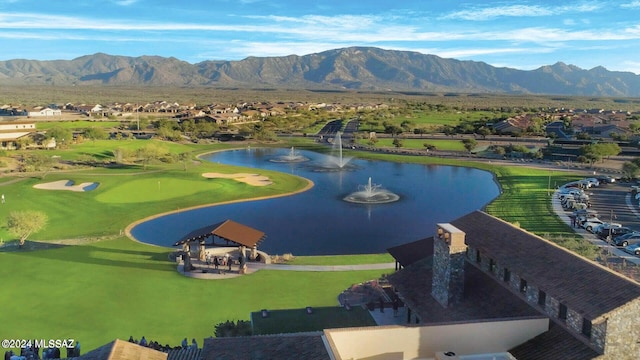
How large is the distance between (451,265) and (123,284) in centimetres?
2088

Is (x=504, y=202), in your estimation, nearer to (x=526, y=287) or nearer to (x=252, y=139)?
(x=526, y=287)

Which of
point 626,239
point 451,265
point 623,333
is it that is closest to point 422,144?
point 626,239

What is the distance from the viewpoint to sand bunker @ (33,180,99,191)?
6344 cm

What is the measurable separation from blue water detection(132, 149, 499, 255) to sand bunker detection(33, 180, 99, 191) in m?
18.3

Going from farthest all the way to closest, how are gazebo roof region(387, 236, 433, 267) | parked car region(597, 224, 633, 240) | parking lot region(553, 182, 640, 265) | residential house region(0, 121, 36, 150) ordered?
residential house region(0, 121, 36, 150) → parked car region(597, 224, 633, 240) → parking lot region(553, 182, 640, 265) → gazebo roof region(387, 236, 433, 267)

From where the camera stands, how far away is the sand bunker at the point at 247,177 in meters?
70.5

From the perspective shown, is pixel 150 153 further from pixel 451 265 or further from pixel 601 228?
pixel 451 265

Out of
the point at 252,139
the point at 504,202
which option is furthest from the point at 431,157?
the point at 252,139

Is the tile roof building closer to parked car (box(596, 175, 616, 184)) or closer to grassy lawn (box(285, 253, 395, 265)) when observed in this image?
grassy lawn (box(285, 253, 395, 265))

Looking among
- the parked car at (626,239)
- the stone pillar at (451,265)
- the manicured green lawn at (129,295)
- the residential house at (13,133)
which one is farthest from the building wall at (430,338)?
the residential house at (13,133)

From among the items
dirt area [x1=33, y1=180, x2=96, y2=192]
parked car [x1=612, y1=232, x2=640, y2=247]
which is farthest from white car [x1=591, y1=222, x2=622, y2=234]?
dirt area [x1=33, y1=180, x2=96, y2=192]

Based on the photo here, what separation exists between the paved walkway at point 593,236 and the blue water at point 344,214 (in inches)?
321

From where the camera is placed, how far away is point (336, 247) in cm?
4356

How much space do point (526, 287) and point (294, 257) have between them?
21.9 meters
